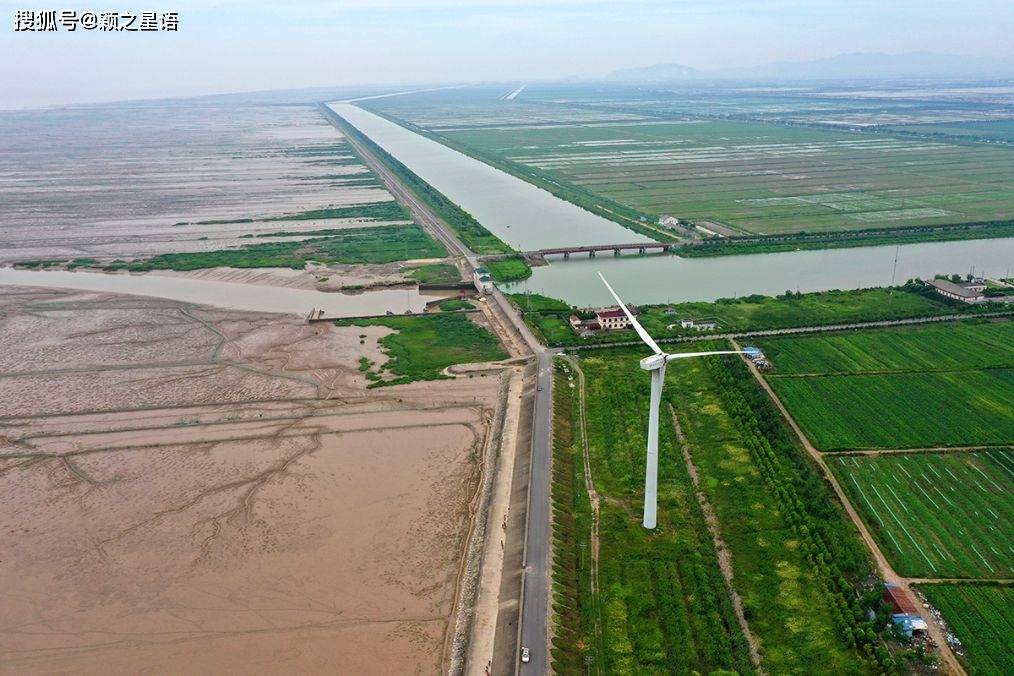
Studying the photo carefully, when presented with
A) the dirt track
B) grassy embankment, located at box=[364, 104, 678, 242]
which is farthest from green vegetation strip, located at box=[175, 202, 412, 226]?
the dirt track

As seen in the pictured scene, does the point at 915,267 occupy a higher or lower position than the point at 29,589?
higher

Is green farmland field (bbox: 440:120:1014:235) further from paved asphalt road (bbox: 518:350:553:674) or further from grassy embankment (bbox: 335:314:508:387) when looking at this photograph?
paved asphalt road (bbox: 518:350:553:674)

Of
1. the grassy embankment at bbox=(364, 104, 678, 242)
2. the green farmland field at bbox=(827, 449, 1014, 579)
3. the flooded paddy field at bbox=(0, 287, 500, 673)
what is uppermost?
the grassy embankment at bbox=(364, 104, 678, 242)

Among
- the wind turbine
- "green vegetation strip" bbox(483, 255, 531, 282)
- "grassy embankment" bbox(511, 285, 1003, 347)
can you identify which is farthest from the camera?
"green vegetation strip" bbox(483, 255, 531, 282)

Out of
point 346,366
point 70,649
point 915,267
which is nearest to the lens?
point 70,649

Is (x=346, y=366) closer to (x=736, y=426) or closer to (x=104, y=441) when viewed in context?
(x=104, y=441)

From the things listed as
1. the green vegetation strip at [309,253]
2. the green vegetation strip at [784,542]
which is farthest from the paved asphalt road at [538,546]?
the green vegetation strip at [309,253]

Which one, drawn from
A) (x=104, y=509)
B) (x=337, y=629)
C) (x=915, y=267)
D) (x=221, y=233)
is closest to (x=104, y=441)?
(x=104, y=509)
